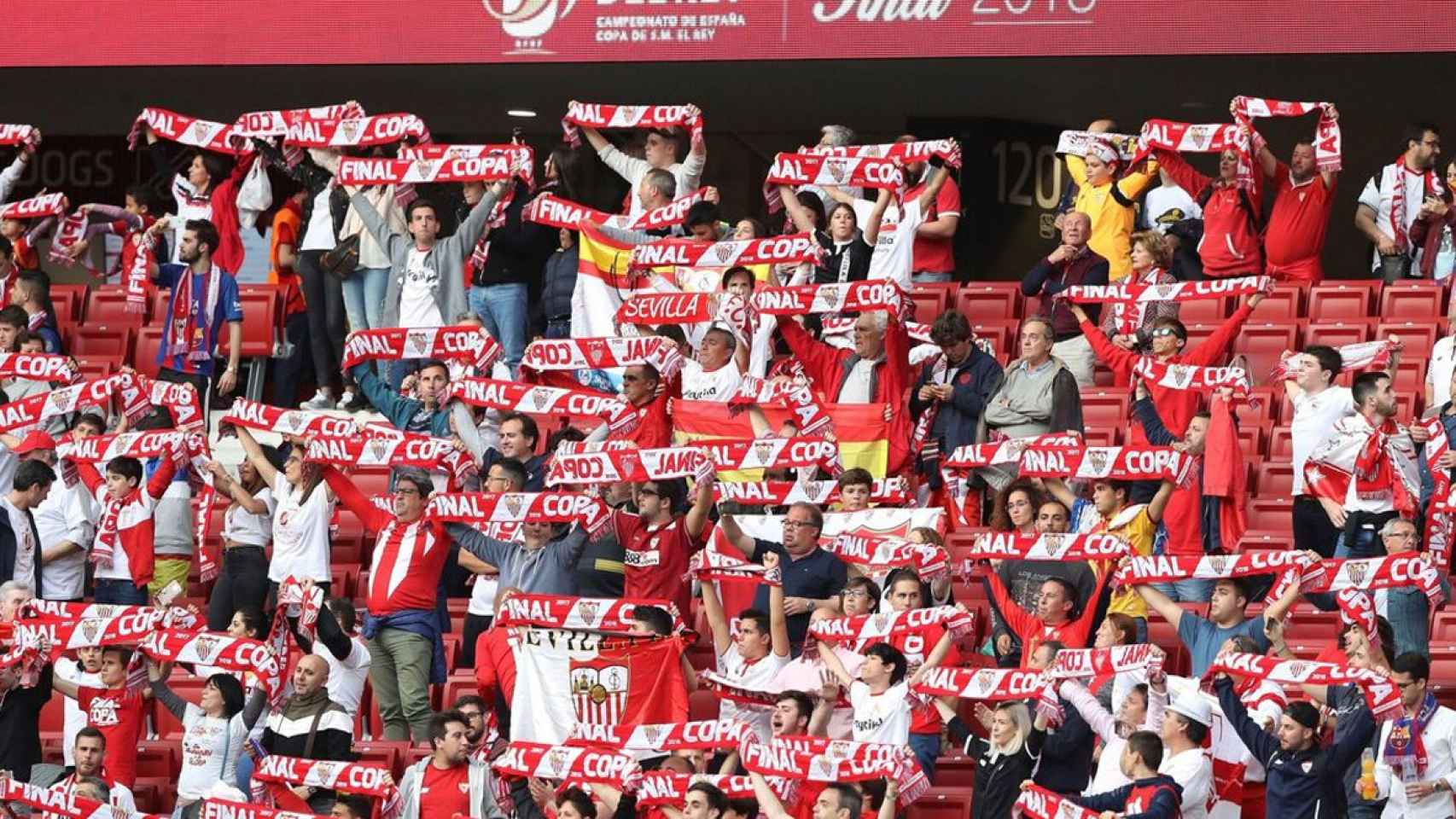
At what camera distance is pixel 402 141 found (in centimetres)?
1848

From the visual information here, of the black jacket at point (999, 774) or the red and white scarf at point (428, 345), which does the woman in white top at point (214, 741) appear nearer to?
the red and white scarf at point (428, 345)

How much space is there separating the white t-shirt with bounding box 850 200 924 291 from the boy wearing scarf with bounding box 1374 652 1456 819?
5.29m

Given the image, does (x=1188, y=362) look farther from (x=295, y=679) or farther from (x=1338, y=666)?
(x=295, y=679)

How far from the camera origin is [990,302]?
17.9 m

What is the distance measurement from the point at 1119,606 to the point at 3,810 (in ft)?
16.9

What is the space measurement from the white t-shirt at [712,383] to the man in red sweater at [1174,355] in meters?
1.93

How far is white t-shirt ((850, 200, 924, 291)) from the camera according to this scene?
55.7ft

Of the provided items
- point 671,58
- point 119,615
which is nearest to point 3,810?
point 119,615

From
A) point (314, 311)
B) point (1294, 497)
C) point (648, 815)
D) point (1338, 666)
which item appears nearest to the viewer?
point (1338, 666)

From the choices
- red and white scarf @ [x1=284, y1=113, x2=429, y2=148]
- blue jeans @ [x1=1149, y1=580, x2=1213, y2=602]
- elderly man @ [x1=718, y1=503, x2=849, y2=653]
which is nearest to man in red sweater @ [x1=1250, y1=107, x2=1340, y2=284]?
blue jeans @ [x1=1149, y1=580, x2=1213, y2=602]

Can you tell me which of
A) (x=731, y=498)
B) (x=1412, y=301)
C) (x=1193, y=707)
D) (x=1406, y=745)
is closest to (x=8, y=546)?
(x=731, y=498)

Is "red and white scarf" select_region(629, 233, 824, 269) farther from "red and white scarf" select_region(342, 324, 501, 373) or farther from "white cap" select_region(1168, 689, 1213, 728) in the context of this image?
"white cap" select_region(1168, 689, 1213, 728)

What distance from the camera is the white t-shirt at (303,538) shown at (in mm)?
14773

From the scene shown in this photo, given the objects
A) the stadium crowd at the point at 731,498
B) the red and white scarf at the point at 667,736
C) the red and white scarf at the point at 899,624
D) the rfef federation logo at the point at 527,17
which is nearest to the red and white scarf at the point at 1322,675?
the stadium crowd at the point at 731,498
